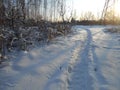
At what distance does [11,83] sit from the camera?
370 centimetres

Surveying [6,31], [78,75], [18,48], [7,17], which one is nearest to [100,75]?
[78,75]

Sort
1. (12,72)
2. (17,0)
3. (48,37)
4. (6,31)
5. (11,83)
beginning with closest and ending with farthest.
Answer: (11,83) → (12,72) → (6,31) → (17,0) → (48,37)

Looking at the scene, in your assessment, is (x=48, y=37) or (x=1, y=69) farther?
(x=48, y=37)

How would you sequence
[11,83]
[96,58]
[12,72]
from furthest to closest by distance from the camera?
1. [96,58]
2. [12,72]
3. [11,83]

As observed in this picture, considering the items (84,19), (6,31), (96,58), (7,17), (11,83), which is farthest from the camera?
(84,19)

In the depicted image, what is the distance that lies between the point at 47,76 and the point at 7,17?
2.98 meters

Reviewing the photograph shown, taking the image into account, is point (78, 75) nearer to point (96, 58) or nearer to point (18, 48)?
point (96, 58)

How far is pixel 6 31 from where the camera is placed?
6125mm

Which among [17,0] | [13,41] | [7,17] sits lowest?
[13,41]

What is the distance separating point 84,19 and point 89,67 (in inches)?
800

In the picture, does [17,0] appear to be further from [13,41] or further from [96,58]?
[96,58]

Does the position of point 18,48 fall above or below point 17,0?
below

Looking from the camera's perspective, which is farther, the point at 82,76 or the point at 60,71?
the point at 60,71

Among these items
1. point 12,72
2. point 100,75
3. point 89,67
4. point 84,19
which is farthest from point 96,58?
point 84,19
